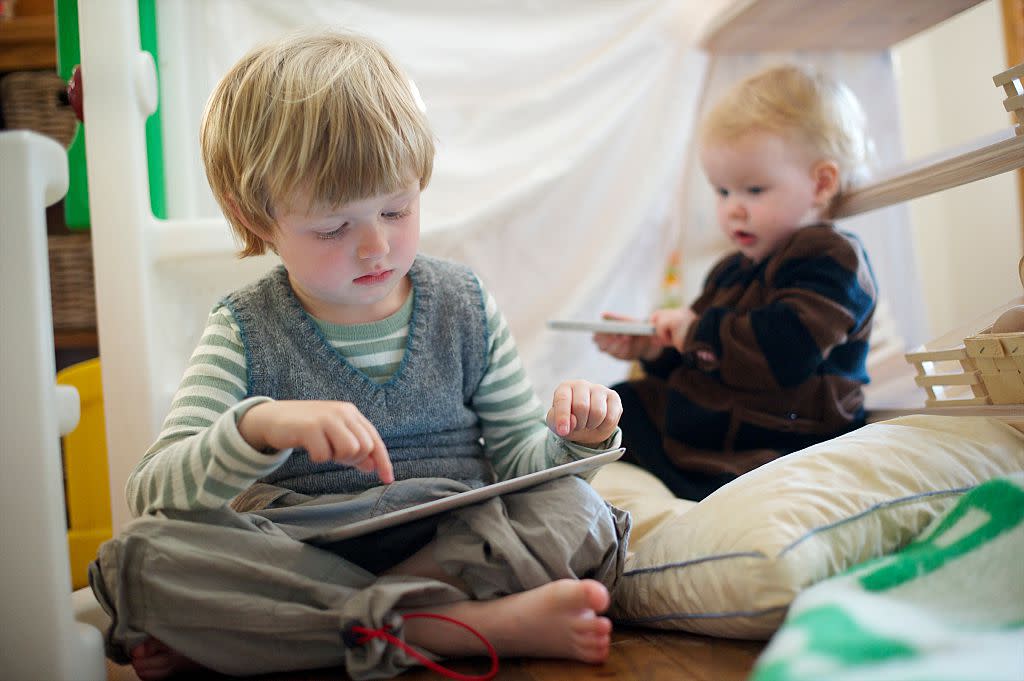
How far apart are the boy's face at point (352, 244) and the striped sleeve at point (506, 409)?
0.52 feet

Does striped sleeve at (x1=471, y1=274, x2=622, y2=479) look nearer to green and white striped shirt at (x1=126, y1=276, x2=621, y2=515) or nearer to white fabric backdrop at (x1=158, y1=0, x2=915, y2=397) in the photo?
green and white striped shirt at (x1=126, y1=276, x2=621, y2=515)

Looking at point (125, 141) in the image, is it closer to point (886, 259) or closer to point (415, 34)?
point (415, 34)

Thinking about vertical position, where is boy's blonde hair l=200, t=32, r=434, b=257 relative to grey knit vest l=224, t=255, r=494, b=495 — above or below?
above

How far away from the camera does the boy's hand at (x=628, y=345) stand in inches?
53.0

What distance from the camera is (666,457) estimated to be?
1235 millimetres

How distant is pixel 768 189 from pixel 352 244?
0.68 m

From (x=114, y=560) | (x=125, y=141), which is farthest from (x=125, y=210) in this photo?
(x=114, y=560)

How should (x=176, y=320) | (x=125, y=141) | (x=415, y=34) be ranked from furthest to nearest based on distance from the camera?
(x=415, y=34) → (x=176, y=320) → (x=125, y=141)

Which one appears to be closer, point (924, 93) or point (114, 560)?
point (114, 560)

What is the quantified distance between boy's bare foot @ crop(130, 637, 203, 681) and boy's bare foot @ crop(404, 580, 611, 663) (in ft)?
0.66

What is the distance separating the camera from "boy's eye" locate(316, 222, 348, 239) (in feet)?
2.69

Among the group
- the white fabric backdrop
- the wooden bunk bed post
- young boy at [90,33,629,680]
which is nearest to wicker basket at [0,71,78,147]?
the white fabric backdrop

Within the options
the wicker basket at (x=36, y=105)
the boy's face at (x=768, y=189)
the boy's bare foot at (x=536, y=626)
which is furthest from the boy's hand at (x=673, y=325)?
the wicker basket at (x=36, y=105)

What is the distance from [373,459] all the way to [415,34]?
3.26ft
